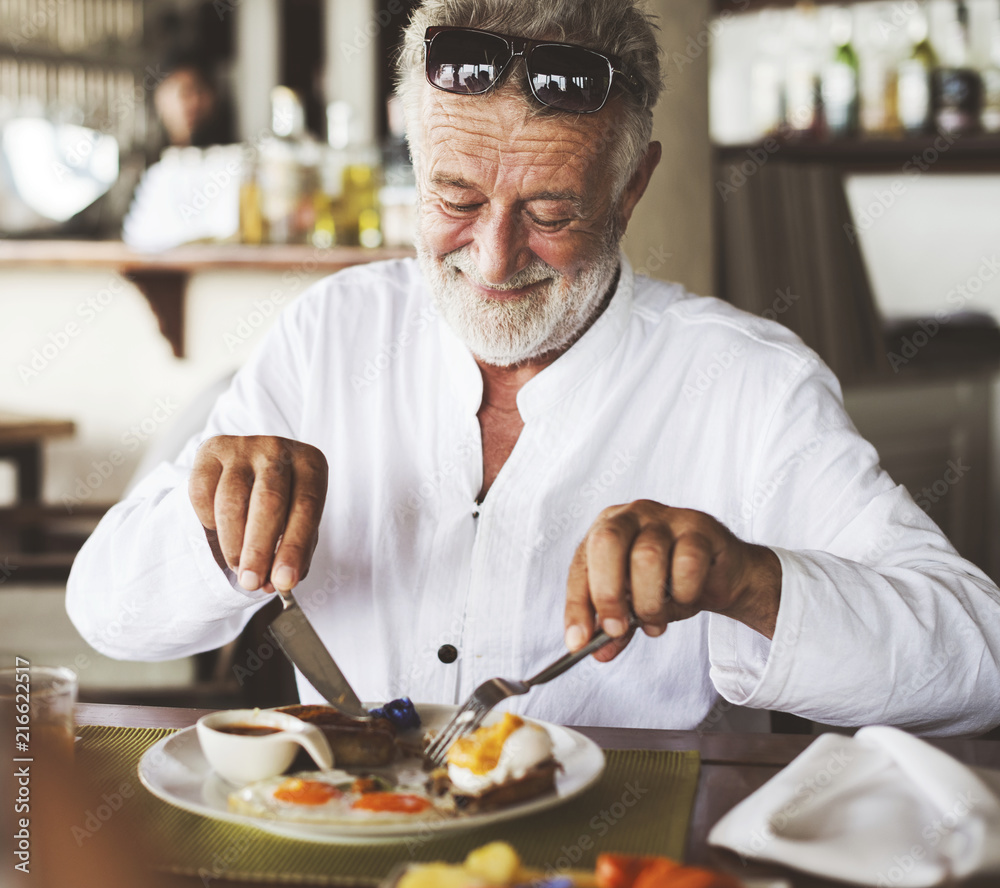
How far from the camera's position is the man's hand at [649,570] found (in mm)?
952

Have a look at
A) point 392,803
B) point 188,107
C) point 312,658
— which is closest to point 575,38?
point 312,658

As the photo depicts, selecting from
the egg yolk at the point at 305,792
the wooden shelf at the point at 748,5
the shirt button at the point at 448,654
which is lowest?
the shirt button at the point at 448,654

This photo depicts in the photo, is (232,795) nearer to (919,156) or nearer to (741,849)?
(741,849)

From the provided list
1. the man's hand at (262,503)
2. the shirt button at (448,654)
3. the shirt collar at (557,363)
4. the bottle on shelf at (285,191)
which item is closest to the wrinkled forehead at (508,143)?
the shirt collar at (557,363)

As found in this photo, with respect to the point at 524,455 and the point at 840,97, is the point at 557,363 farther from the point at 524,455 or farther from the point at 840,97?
the point at 840,97

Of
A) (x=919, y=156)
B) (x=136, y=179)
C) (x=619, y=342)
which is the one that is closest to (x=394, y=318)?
(x=619, y=342)

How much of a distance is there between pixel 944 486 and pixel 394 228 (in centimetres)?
186

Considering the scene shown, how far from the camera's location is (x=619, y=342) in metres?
1.54

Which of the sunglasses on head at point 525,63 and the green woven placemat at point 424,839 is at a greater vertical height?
the sunglasses on head at point 525,63

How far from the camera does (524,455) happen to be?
146 centimetres

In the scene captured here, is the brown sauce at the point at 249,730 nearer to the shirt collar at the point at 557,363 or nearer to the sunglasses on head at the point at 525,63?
the shirt collar at the point at 557,363

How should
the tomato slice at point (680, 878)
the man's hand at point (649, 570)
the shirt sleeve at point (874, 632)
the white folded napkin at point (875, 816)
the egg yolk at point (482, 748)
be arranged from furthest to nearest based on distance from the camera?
the shirt sleeve at point (874, 632) → the man's hand at point (649, 570) → the egg yolk at point (482, 748) → the white folded napkin at point (875, 816) → the tomato slice at point (680, 878)

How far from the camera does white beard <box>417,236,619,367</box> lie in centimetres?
141

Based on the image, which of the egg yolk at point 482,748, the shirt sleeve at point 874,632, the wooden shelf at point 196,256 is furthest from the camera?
the wooden shelf at point 196,256
